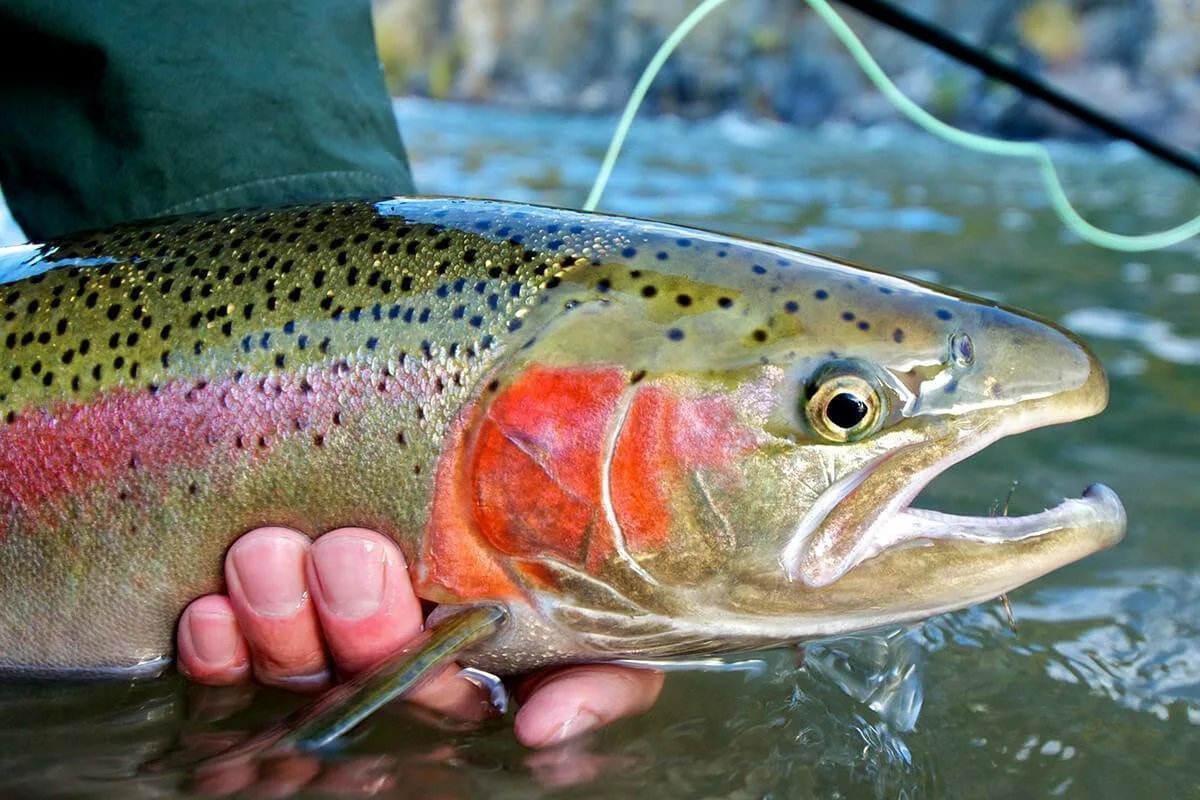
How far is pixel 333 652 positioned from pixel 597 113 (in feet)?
173

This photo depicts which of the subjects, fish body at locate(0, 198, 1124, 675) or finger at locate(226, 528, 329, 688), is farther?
finger at locate(226, 528, 329, 688)

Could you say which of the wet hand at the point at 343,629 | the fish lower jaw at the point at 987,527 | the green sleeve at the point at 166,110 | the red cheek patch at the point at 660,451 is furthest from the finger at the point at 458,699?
the green sleeve at the point at 166,110

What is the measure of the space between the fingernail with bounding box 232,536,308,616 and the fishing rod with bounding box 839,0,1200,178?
2.85m

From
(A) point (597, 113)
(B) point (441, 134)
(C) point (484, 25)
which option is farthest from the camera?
(C) point (484, 25)

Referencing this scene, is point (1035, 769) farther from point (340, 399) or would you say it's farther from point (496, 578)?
point (340, 399)

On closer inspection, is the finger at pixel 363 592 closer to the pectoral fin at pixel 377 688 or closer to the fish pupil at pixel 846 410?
the pectoral fin at pixel 377 688

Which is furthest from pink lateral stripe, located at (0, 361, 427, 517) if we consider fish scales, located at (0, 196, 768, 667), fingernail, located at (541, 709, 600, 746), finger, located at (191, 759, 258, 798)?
fingernail, located at (541, 709, 600, 746)

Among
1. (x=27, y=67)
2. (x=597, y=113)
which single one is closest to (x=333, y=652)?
(x=27, y=67)

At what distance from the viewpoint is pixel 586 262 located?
190 centimetres

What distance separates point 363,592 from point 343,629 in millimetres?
124

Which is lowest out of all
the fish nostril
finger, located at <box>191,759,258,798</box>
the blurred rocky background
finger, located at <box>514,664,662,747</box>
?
finger, located at <box>191,759,258,798</box>

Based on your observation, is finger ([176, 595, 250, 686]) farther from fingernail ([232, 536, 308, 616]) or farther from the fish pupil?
the fish pupil

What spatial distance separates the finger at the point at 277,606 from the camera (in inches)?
75.0

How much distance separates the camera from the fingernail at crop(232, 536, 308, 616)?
6.24 feet
